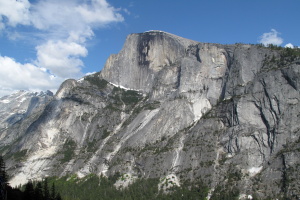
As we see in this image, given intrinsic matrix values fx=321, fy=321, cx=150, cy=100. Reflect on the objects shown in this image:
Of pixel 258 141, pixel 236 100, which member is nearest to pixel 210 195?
pixel 258 141

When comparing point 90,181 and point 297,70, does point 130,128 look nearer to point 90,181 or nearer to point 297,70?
point 90,181

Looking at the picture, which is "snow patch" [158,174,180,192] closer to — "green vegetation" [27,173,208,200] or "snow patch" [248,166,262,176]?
"green vegetation" [27,173,208,200]

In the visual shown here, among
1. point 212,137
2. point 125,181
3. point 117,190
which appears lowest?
point 117,190

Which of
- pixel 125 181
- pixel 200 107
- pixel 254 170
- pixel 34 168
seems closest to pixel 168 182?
pixel 125 181

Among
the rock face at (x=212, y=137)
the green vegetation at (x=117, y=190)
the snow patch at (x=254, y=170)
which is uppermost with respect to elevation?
the rock face at (x=212, y=137)

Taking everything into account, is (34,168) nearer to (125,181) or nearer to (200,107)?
(125,181)

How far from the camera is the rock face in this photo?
424ft

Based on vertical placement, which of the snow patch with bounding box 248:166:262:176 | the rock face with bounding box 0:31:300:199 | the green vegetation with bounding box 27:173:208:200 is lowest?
the green vegetation with bounding box 27:173:208:200

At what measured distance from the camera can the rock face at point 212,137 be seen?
129 meters

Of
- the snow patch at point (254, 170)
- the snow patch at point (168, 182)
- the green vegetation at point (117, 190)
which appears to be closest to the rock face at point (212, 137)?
the snow patch at point (254, 170)

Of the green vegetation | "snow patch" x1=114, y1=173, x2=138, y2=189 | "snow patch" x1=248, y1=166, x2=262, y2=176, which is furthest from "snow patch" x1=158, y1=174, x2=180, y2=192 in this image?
"snow patch" x1=248, y1=166, x2=262, y2=176

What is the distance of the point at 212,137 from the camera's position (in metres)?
151

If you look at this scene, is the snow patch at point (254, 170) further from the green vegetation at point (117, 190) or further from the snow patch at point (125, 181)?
the snow patch at point (125, 181)

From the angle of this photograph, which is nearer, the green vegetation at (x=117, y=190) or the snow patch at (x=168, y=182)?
the green vegetation at (x=117, y=190)
